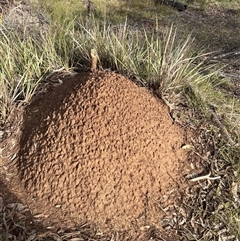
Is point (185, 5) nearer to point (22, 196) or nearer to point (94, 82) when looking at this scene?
point (94, 82)

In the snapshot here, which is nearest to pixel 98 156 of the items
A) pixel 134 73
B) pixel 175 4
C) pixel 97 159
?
pixel 97 159

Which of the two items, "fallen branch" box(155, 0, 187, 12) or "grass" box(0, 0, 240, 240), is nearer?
"grass" box(0, 0, 240, 240)

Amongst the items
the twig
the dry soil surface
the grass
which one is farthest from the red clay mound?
the twig

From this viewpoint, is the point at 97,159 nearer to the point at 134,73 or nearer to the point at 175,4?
the point at 134,73

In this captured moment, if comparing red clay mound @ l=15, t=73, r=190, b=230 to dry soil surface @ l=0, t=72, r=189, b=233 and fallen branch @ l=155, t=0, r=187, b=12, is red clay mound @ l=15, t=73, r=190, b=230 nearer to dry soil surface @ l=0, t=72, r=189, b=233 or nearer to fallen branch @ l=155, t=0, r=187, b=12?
dry soil surface @ l=0, t=72, r=189, b=233

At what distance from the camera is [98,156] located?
2.57m

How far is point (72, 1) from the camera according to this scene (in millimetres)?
7422

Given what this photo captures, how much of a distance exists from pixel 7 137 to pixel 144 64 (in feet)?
4.47

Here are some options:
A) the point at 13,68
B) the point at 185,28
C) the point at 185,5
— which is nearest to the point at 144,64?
the point at 13,68

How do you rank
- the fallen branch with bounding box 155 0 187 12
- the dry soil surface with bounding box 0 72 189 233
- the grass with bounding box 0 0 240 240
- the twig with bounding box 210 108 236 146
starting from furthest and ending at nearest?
the fallen branch with bounding box 155 0 187 12, the twig with bounding box 210 108 236 146, the grass with bounding box 0 0 240 240, the dry soil surface with bounding box 0 72 189 233

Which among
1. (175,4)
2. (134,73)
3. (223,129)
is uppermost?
(134,73)

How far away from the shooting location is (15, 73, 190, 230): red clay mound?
249 centimetres

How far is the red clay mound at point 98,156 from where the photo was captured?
2490mm

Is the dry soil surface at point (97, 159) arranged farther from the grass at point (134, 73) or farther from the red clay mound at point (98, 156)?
the grass at point (134, 73)
